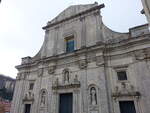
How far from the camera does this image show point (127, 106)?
7.81 m

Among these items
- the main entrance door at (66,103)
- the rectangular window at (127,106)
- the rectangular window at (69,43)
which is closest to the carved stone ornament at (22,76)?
the main entrance door at (66,103)

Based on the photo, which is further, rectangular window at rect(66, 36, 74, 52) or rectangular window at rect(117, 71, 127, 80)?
rectangular window at rect(66, 36, 74, 52)

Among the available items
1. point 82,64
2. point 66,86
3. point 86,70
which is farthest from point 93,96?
point 82,64

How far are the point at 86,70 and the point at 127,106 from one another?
13.2 ft

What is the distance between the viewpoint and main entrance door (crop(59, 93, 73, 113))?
9.64 metres

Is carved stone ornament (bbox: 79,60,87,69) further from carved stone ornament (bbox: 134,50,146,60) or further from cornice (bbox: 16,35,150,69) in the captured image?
carved stone ornament (bbox: 134,50,146,60)

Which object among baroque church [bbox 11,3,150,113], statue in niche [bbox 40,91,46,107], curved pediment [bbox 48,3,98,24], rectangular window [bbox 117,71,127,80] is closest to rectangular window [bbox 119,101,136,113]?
baroque church [bbox 11,3,150,113]

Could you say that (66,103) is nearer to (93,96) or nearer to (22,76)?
(93,96)

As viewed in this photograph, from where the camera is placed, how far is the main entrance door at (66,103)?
A: 9.64m

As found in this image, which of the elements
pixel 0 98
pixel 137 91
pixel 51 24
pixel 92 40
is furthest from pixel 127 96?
pixel 0 98

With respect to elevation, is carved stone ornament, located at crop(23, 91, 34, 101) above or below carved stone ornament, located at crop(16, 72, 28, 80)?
below

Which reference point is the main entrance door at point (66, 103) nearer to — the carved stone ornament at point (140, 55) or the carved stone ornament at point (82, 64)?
→ the carved stone ornament at point (82, 64)

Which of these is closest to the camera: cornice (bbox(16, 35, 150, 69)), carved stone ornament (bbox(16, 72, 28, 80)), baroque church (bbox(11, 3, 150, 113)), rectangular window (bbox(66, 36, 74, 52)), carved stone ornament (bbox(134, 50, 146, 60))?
baroque church (bbox(11, 3, 150, 113))

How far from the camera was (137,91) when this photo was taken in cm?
757
